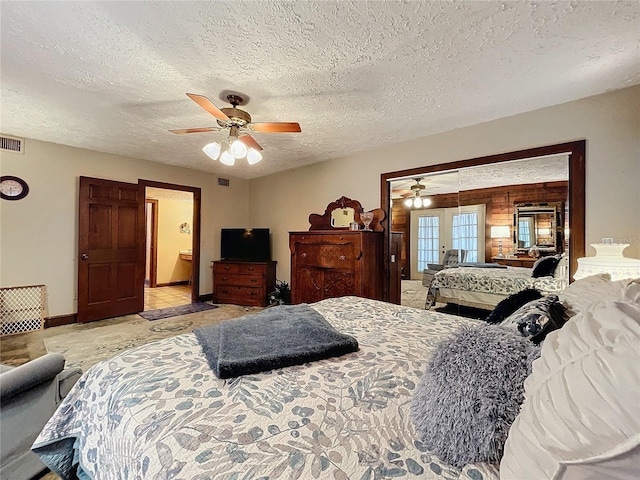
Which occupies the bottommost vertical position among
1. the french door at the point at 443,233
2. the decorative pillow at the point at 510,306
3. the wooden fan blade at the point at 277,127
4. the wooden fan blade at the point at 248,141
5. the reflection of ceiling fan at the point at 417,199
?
the decorative pillow at the point at 510,306

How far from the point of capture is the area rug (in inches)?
171

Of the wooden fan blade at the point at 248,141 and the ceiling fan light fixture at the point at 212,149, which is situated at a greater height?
the wooden fan blade at the point at 248,141

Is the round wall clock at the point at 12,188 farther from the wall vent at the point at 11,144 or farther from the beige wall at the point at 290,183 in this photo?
the wall vent at the point at 11,144

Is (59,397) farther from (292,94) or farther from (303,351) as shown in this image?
(292,94)

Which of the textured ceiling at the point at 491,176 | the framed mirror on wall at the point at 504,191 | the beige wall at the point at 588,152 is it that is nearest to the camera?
the beige wall at the point at 588,152

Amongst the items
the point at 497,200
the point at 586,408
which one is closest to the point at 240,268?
the point at 497,200

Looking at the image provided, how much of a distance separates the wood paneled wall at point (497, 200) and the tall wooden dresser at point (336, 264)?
1.62 feet

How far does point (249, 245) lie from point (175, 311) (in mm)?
1596

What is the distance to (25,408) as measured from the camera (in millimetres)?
Result: 1396

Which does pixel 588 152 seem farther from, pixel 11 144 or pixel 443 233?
pixel 11 144

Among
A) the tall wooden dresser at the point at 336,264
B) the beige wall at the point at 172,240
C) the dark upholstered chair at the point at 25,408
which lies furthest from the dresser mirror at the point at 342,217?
the beige wall at the point at 172,240

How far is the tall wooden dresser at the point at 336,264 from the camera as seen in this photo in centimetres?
363

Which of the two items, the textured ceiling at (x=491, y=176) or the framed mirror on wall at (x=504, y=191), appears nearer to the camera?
the framed mirror on wall at (x=504, y=191)

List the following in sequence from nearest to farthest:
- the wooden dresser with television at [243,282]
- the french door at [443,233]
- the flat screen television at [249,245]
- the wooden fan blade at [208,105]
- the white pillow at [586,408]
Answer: the white pillow at [586,408]
the wooden fan blade at [208,105]
the french door at [443,233]
the wooden dresser with television at [243,282]
the flat screen television at [249,245]
